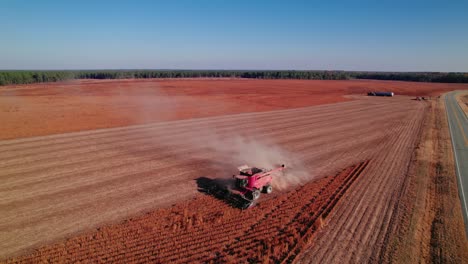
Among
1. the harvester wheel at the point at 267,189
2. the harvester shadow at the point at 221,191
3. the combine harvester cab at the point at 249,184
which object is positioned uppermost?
the combine harvester cab at the point at 249,184

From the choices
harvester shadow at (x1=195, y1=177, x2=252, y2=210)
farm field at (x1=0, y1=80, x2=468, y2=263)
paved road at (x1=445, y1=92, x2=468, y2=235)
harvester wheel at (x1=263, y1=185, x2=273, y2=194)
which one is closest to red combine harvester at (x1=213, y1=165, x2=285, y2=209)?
harvester shadow at (x1=195, y1=177, x2=252, y2=210)

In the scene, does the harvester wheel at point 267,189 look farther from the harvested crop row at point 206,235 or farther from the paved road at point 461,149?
the paved road at point 461,149

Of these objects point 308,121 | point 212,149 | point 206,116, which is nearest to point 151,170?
point 212,149

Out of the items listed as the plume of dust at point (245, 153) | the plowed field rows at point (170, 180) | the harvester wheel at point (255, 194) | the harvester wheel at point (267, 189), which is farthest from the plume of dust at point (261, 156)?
the harvester wheel at point (255, 194)

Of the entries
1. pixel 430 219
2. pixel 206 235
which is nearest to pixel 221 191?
pixel 206 235

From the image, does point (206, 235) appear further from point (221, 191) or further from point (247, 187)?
point (221, 191)

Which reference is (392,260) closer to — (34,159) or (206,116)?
(34,159)
